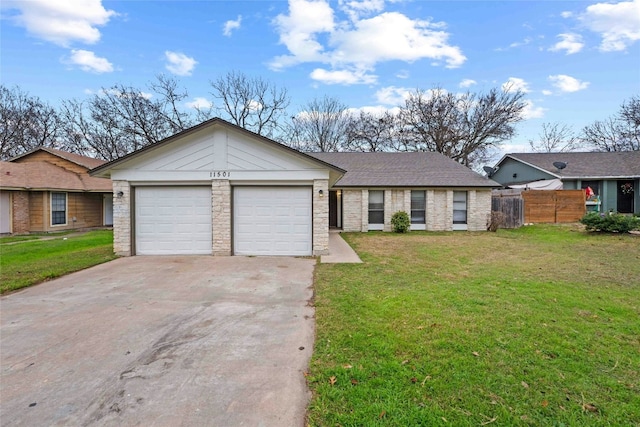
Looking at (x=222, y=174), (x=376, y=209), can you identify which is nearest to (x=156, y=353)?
(x=222, y=174)

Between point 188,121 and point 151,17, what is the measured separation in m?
15.1

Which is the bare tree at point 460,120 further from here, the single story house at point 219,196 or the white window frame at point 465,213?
the single story house at point 219,196

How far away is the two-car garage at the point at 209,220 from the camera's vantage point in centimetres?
929

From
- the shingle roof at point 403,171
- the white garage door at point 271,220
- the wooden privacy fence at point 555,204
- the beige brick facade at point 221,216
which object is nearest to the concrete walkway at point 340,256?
the white garage door at point 271,220

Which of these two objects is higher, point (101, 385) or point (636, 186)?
point (636, 186)

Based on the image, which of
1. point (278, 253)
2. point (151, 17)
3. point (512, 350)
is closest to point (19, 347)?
point (512, 350)

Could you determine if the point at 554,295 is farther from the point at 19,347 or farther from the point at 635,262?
the point at 19,347

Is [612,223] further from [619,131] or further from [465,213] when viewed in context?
[619,131]

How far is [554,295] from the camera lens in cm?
502

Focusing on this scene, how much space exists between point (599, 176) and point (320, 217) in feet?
70.2

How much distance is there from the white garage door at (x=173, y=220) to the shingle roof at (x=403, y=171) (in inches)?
315

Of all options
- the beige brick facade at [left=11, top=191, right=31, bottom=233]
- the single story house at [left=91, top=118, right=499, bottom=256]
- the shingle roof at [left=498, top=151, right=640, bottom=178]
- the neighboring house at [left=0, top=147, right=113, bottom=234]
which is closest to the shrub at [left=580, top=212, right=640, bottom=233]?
the shingle roof at [left=498, top=151, right=640, bottom=178]

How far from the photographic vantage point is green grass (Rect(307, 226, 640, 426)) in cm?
227

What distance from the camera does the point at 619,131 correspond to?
97.0 feet
